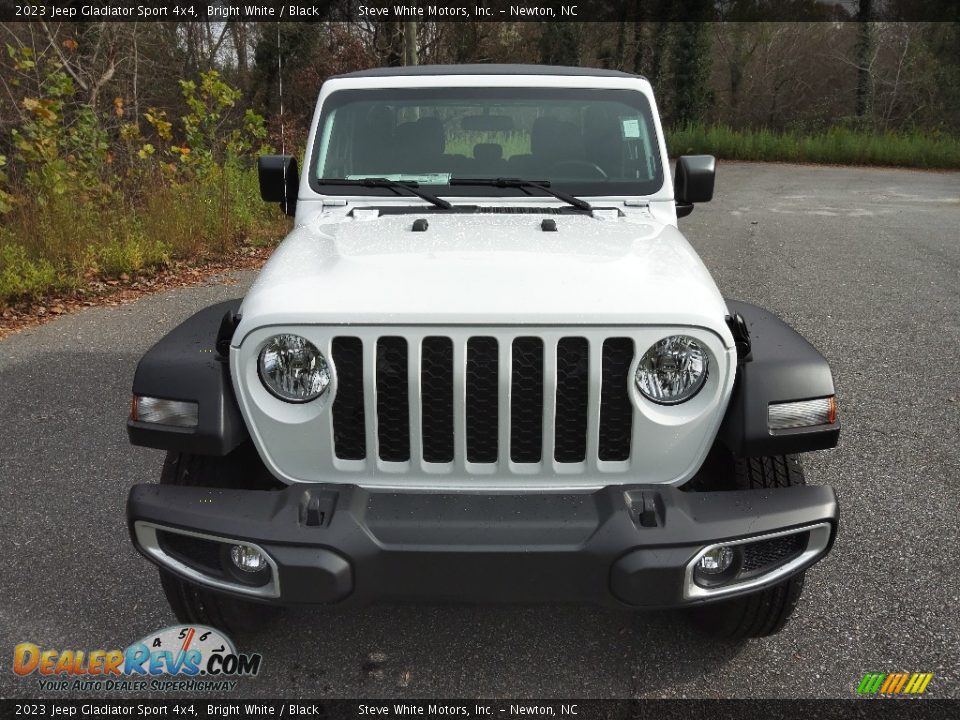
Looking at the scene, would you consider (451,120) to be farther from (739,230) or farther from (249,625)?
(739,230)

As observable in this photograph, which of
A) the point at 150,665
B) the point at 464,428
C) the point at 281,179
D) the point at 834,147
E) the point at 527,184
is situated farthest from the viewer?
the point at 834,147

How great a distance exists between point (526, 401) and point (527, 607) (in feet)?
2.12

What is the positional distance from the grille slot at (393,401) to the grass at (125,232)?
5.46 m

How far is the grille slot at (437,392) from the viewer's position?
2.12 metres

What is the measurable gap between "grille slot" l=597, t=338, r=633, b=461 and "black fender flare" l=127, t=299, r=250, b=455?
3.26 feet

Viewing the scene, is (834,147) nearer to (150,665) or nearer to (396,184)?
(396,184)

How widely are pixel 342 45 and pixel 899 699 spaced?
77.6 ft

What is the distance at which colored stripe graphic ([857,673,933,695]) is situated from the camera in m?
2.45

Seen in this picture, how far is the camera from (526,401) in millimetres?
2166

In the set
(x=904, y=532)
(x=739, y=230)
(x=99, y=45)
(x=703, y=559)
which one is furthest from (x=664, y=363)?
(x=99, y=45)

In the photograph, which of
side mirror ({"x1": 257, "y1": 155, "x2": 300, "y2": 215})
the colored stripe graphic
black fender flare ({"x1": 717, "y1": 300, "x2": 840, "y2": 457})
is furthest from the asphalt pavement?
side mirror ({"x1": 257, "y1": 155, "x2": 300, "y2": 215})

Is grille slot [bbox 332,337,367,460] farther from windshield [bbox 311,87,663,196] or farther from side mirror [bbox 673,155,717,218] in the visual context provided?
side mirror [bbox 673,155,717,218]

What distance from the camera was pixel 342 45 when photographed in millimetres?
23266

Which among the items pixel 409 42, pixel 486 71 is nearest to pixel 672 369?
pixel 486 71
